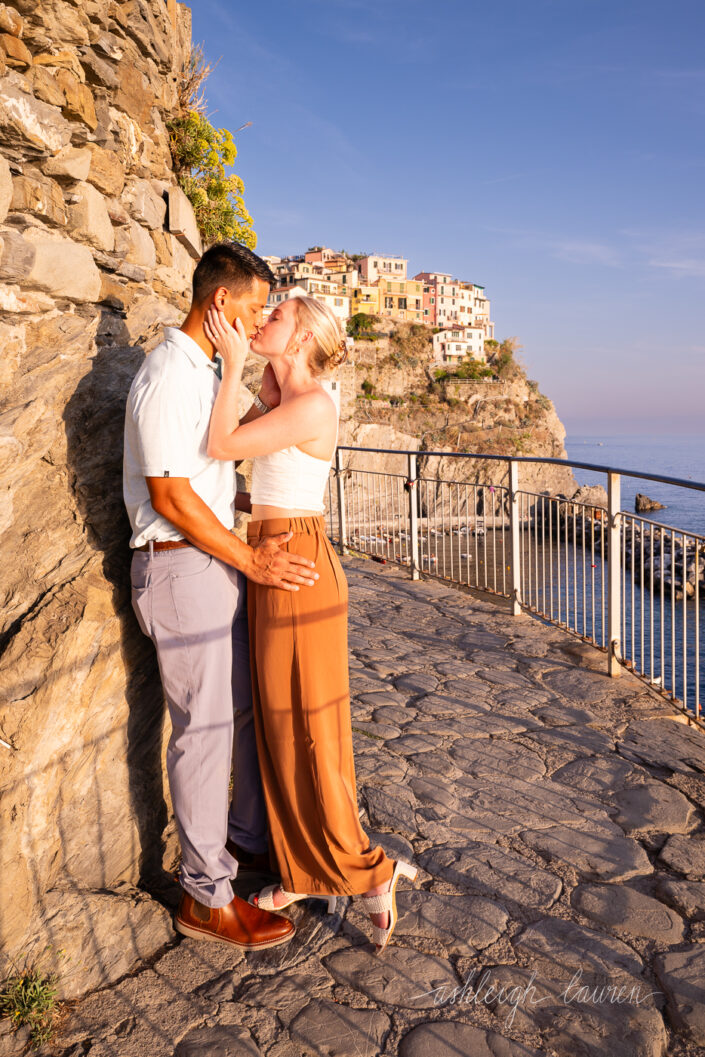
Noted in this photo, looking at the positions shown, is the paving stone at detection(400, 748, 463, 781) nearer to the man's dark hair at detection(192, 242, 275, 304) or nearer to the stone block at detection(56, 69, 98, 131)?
the man's dark hair at detection(192, 242, 275, 304)

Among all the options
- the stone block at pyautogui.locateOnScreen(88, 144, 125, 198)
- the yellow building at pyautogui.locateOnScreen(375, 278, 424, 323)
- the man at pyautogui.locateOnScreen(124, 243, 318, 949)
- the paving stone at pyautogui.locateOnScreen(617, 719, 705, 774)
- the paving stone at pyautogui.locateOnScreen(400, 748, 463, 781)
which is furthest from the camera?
the yellow building at pyautogui.locateOnScreen(375, 278, 424, 323)

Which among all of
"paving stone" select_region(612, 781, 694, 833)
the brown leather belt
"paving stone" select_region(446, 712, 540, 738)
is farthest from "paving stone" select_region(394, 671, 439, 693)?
the brown leather belt

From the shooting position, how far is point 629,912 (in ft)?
8.27

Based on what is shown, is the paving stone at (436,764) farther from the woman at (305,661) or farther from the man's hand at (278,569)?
the man's hand at (278,569)

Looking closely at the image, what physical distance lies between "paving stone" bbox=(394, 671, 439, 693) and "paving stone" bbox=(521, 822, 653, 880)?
5.64 ft

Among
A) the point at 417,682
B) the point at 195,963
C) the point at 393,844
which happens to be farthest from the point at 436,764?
the point at 195,963

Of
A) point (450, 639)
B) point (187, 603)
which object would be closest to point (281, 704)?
point (187, 603)

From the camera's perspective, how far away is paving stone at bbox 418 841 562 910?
103 inches

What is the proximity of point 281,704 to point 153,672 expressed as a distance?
45 cm

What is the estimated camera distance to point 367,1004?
2.08 meters

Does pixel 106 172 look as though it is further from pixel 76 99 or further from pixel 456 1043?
pixel 456 1043

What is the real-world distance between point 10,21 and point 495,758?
12.4ft

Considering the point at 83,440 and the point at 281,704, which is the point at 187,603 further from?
the point at 83,440
